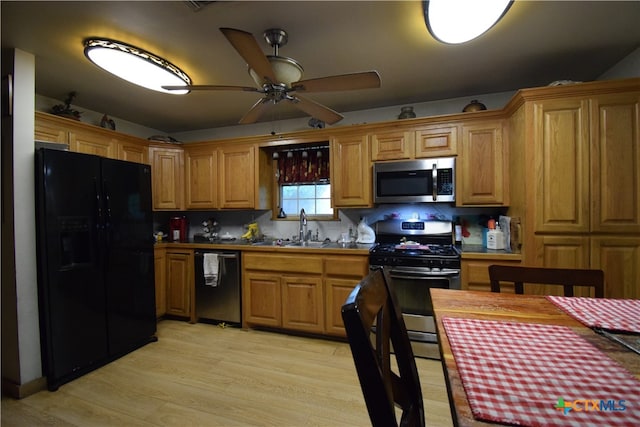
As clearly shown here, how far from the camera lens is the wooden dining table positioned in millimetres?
590

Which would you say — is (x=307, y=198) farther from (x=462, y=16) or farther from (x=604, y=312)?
(x=604, y=312)

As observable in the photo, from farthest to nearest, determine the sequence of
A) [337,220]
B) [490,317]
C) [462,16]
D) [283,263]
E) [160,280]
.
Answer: [337,220]
[160,280]
[283,263]
[462,16]
[490,317]

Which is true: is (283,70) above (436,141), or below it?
above

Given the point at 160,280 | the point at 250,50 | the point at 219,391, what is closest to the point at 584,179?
the point at 250,50

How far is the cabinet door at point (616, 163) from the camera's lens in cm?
190

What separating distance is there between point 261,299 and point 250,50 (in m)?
2.31

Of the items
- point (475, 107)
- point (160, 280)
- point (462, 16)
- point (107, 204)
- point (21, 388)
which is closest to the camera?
point (462, 16)

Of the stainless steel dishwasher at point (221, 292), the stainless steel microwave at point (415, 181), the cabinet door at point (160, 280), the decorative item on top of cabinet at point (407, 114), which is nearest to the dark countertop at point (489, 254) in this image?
the stainless steel microwave at point (415, 181)

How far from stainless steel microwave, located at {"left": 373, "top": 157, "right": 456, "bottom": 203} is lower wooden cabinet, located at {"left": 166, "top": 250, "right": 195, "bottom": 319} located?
2256mm

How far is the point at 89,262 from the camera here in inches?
85.0

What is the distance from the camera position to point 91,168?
2164 mm

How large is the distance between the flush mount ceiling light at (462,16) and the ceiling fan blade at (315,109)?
2.57 feet

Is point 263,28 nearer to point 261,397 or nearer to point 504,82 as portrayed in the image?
point 504,82

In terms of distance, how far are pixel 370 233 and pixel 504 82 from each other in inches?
75.2
